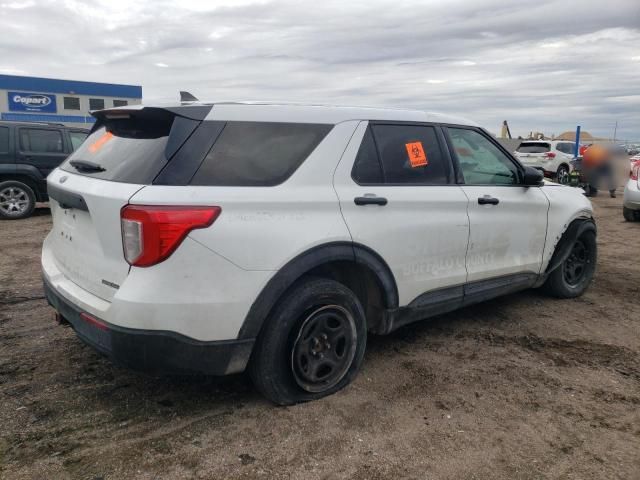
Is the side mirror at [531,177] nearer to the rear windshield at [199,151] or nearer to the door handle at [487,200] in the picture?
the door handle at [487,200]

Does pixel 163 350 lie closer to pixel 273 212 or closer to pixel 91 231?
pixel 91 231

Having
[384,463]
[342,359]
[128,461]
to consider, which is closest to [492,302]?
[342,359]

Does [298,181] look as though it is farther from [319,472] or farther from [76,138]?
[76,138]

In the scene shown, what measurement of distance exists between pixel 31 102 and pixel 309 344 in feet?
132

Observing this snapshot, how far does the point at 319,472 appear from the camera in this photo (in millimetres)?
2547

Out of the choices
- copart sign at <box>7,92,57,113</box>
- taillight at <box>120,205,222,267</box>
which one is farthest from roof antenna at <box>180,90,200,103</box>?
copart sign at <box>7,92,57,113</box>

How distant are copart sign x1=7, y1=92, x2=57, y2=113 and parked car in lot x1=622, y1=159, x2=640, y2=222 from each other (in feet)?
122

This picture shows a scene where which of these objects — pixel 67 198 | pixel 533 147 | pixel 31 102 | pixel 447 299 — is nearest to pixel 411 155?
pixel 447 299

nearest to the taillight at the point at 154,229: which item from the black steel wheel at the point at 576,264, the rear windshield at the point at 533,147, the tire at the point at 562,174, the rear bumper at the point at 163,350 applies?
the rear bumper at the point at 163,350

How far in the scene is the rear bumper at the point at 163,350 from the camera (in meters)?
A: 2.59

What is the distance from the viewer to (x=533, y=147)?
18609mm

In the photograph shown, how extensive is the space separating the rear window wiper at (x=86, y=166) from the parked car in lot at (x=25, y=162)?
7.23 metres

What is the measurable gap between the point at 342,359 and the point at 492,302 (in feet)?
8.09

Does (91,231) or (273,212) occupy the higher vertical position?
(273,212)
